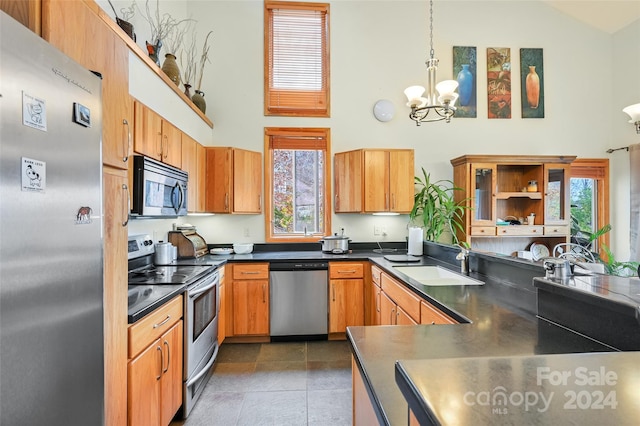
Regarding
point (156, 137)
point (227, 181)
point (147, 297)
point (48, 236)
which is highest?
point (156, 137)

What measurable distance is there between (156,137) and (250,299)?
70.3 inches

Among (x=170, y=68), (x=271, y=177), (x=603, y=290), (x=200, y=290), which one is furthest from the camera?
(x=271, y=177)

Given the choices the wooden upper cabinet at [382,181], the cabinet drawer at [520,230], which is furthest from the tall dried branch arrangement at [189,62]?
the cabinet drawer at [520,230]

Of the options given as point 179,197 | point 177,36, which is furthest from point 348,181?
point 177,36

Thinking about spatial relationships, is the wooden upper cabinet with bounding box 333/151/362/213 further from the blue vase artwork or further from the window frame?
the blue vase artwork

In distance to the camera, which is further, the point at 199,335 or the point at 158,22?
the point at 158,22

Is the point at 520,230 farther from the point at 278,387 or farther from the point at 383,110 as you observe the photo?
the point at 278,387

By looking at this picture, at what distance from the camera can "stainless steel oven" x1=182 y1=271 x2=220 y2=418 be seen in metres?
1.98

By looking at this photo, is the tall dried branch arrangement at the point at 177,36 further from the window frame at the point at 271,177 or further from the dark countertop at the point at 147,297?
the dark countertop at the point at 147,297

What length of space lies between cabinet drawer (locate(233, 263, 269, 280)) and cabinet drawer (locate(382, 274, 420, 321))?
1236 millimetres

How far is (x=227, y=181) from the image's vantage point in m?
3.32

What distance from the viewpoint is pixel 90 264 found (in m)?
1.07

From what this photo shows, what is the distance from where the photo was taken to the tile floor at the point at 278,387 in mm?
1981

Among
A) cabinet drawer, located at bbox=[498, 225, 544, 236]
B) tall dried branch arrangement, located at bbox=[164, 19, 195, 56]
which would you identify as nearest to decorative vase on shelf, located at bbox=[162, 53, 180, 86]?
tall dried branch arrangement, located at bbox=[164, 19, 195, 56]
